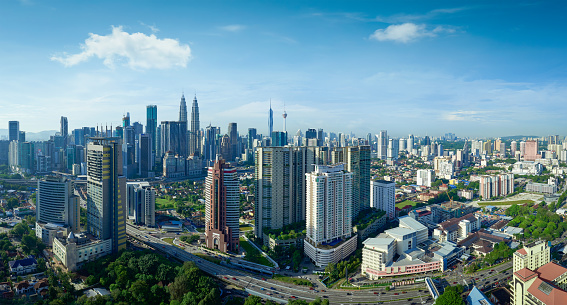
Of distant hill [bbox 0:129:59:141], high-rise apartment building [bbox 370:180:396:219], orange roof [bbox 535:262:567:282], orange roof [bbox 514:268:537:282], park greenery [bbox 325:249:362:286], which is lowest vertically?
park greenery [bbox 325:249:362:286]

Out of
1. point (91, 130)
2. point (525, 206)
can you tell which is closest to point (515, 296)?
point (525, 206)

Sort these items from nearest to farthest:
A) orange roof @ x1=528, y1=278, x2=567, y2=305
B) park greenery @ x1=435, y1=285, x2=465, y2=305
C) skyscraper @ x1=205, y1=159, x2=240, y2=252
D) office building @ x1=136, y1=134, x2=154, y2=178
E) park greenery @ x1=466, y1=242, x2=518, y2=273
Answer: orange roof @ x1=528, y1=278, x2=567, y2=305 < park greenery @ x1=435, y1=285, x2=465, y2=305 < park greenery @ x1=466, y1=242, x2=518, y2=273 < skyscraper @ x1=205, y1=159, x2=240, y2=252 < office building @ x1=136, y1=134, x2=154, y2=178

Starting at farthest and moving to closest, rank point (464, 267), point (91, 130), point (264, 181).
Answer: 1. point (91, 130)
2. point (264, 181)
3. point (464, 267)

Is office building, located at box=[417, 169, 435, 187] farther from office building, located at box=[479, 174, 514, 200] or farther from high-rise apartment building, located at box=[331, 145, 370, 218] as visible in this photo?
high-rise apartment building, located at box=[331, 145, 370, 218]

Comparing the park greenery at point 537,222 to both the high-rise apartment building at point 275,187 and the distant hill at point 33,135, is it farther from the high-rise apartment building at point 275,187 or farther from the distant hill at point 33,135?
the distant hill at point 33,135

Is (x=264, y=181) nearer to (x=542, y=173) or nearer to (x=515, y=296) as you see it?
(x=515, y=296)

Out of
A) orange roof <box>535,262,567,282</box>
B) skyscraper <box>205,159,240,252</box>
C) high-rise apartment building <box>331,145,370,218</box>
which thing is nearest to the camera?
orange roof <box>535,262,567,282</box>

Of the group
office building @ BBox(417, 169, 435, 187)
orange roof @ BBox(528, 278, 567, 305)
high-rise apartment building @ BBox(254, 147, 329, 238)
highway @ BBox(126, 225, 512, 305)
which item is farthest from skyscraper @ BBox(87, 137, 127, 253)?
office building @ BBox(417, 169, 435, 187)
